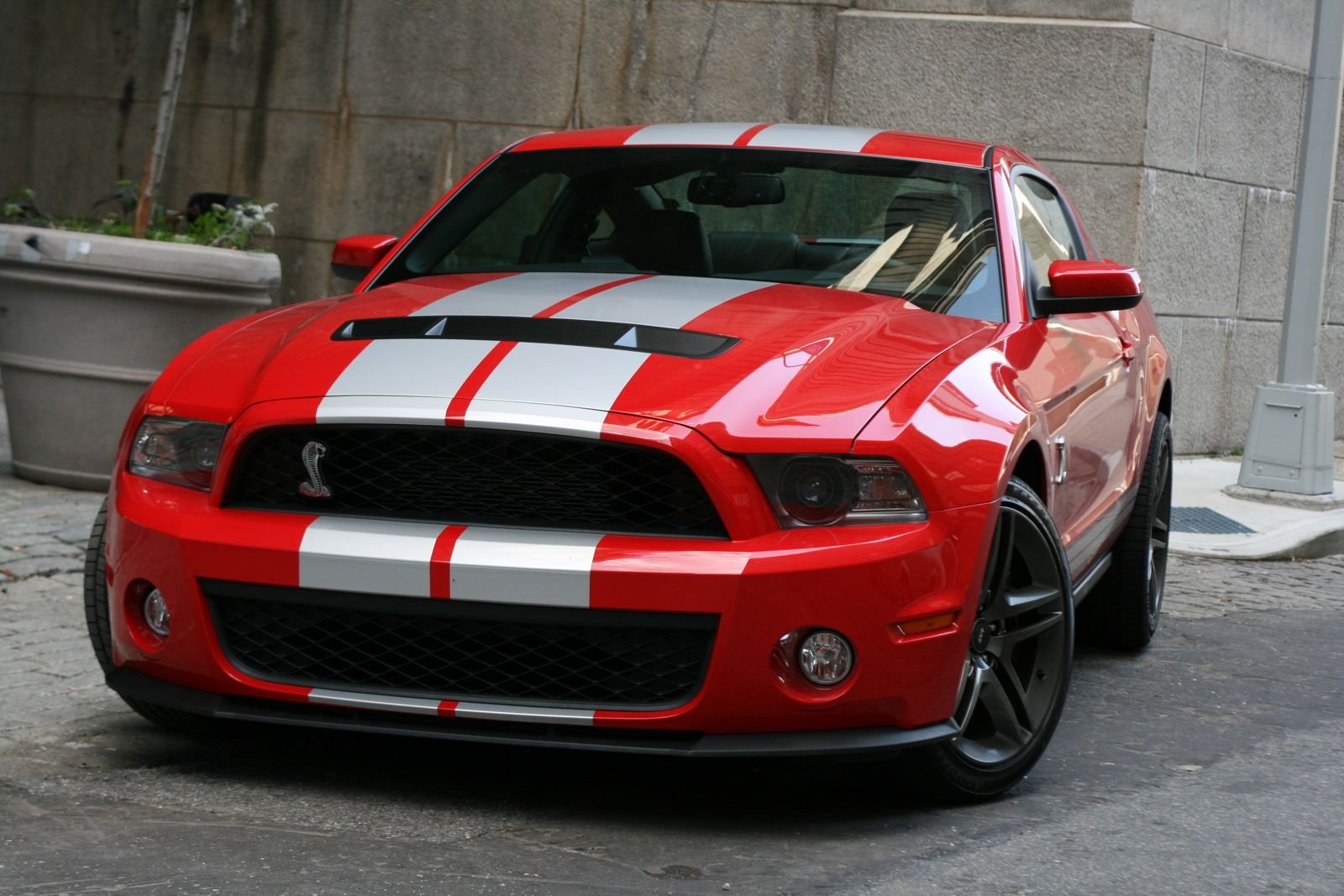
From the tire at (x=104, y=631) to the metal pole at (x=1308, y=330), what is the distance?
22.1ft

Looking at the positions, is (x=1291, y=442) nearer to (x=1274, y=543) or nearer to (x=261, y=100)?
(x=1274, y=543)

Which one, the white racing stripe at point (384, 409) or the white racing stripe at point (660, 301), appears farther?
the white racing stripe at point (660, 301)

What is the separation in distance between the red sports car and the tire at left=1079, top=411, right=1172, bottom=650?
1.54 m

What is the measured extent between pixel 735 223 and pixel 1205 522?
14.7ft

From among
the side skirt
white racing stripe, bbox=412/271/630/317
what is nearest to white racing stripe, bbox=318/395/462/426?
white racing stripe, bbox=412/271/630/317

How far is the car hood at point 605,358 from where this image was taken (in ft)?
11.2

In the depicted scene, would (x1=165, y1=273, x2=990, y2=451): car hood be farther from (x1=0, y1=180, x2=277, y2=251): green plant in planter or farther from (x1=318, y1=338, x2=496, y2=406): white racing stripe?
(x1=0, y1=180, x2=277, y2=251): green plant in planter

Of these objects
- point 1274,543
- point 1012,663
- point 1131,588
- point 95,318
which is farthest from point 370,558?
point 1274,543

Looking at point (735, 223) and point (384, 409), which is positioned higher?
point (735, 223)

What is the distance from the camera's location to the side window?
4.83m

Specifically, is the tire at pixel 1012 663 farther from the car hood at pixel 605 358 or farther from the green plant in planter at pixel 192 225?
the green plant in planter at pixel 192 225

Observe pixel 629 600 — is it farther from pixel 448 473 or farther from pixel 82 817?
pixel 82 817

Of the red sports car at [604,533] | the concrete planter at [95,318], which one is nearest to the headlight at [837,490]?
the red sports car at [604,533]

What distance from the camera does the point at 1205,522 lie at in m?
8.45
